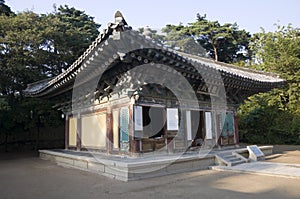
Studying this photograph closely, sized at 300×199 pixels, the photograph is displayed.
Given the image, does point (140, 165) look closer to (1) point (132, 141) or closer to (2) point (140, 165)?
(2) point (140, 165)

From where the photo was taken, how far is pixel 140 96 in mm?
6895

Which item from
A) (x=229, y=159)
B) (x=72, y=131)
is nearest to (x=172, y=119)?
(x=229, y=159)

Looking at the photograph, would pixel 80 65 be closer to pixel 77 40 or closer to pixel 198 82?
pixel 198 82

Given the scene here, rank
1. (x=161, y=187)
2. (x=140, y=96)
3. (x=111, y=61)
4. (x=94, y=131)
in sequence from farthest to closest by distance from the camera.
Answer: (x=94, y=131), (x=140, y=96), (x=111, y=61), (x=161, y=187)

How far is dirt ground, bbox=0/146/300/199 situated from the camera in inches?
172

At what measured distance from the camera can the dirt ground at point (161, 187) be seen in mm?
4362

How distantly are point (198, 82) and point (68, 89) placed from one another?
461cm

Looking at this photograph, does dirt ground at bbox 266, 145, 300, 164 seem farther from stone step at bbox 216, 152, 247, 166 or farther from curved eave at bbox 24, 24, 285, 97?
curved eave at bbox 24, 24, 285, 97

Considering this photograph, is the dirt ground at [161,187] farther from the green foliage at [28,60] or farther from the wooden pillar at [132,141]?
the green foliage at [28,60]

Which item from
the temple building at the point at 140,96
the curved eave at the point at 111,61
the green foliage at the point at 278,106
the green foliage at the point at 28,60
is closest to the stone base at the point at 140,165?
the temple building at the point at 140,96

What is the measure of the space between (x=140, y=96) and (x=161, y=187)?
9.00ft

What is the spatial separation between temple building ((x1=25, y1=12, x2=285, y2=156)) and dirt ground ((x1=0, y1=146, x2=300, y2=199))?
1555 mm

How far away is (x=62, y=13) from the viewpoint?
885 inches

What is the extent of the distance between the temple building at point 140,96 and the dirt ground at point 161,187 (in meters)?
1.56
